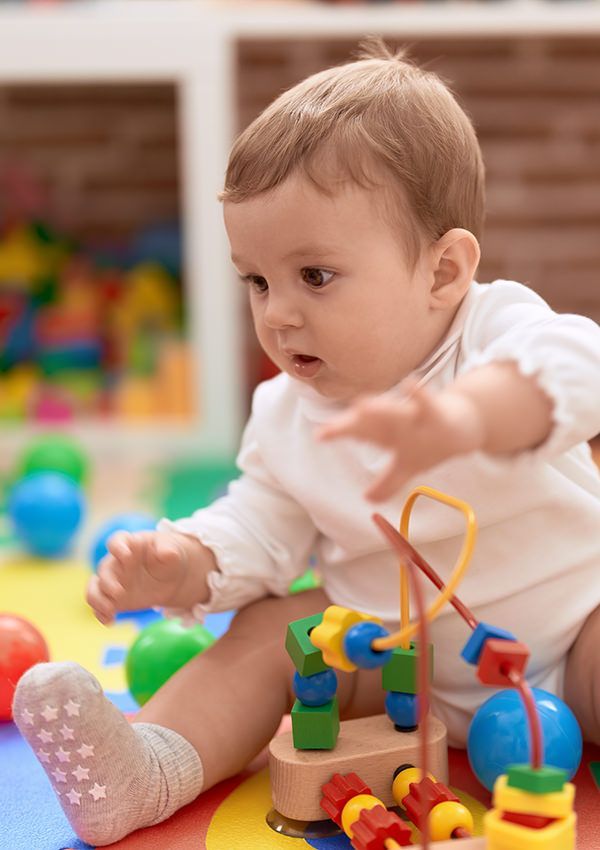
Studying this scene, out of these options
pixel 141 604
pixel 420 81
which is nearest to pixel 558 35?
pixel 420 81

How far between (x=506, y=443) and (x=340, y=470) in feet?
0.95

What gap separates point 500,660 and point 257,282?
35 centimetres

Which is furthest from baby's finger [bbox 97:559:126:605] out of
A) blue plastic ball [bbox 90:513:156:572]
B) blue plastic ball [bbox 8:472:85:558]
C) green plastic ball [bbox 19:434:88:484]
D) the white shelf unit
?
the white shelf unit

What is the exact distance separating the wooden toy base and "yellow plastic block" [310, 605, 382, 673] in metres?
0.09

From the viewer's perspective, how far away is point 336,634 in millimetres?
703

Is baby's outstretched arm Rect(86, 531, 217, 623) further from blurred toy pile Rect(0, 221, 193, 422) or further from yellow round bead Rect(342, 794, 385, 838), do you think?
blurred toy pile Rect(0, 221, 193, 422)

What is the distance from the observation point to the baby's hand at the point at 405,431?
0.54 metres

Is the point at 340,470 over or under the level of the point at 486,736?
over

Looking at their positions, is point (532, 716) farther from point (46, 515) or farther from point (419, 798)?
point (46, 515)

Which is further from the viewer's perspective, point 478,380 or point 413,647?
point 413,647

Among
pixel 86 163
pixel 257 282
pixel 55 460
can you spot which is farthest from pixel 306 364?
pixel 86 163

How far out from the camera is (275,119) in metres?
0.81

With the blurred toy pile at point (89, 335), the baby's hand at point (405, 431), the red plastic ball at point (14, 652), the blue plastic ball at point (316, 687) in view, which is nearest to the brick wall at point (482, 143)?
the blurred toy pile at point (89, 335)

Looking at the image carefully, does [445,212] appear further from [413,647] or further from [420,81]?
[413,647]
